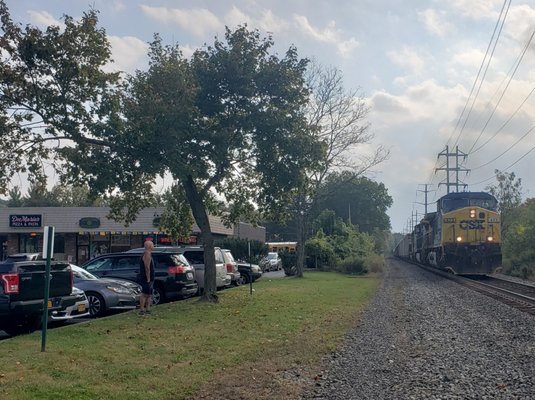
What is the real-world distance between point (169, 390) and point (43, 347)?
121 inches

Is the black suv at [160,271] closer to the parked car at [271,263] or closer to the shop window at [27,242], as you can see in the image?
the parked car at [271,263]

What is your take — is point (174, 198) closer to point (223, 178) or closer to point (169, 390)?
point (223, 178)

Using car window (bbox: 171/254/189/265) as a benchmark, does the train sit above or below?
Result: above

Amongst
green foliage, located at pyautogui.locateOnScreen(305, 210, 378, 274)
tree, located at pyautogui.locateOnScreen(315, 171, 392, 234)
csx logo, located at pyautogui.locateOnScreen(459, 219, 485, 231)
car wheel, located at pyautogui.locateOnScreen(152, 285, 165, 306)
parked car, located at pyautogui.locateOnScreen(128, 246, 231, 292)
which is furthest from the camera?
tree, located at pyautogui.locateOnScreen(315, 171, 392, 234)

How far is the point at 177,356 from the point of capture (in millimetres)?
9758

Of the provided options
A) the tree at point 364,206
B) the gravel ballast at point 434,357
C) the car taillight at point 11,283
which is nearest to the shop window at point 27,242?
the gravel ballast at point 434,357

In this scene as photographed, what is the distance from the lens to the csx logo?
3170cm

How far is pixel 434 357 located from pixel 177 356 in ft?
13.3

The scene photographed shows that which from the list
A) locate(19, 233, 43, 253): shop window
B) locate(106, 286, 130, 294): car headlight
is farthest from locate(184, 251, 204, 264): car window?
locate(19, 233, 43, 253): shop window

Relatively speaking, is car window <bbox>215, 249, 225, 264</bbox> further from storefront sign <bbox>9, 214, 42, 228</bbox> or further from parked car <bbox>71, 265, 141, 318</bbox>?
storefront sign <bbox>9, 214, 42, 228</bbox>

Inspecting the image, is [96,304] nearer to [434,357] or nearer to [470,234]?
[434,357]

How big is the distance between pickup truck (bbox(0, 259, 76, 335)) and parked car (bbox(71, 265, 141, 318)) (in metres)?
3.27

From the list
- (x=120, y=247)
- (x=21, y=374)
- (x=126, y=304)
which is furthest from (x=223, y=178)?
(x=120, y=247)

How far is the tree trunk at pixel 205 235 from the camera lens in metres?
18.9
